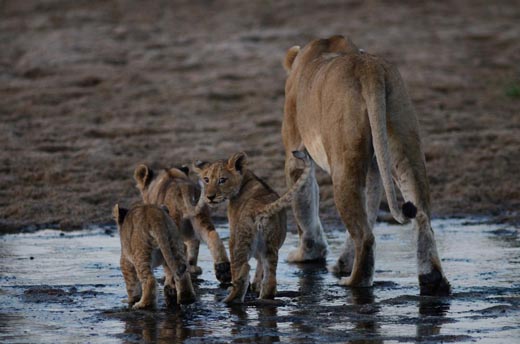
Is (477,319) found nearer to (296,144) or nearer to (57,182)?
(296,144)

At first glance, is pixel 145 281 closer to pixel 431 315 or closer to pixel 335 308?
pixel 335 308

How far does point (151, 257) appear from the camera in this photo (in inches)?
307

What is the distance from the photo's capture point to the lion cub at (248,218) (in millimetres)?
7805

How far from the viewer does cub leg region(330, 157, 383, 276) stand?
915 centimetres

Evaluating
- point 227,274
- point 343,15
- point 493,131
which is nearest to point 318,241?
Result: point 227,274

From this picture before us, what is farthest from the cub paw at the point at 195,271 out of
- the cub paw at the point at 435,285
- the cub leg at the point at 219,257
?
the cub paw at the point at 435,285

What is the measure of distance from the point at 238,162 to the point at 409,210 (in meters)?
1.15

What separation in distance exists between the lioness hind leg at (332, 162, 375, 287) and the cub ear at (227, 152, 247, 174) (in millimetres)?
587

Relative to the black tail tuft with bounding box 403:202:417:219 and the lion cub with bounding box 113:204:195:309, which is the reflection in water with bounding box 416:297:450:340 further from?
the lion cub with bounding box 113:204:195:309

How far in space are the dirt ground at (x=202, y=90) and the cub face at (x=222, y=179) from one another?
355 cm

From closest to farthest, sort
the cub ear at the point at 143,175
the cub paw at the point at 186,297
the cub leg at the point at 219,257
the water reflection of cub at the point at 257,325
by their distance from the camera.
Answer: the water reflection of cub at the point at 257,325 < the cub paw at the point at 186,297 < the cub leg at the point at 219,257 < the cub ear at the point at 143,175

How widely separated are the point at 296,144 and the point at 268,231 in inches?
81.6

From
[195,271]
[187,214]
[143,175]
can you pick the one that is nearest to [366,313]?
[187,214]

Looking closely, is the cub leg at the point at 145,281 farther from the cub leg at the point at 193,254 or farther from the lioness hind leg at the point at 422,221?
the lioness hind leg at the point at 422,221
